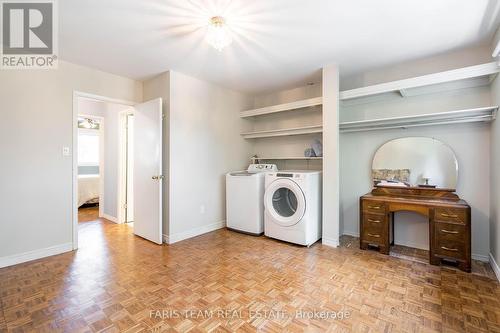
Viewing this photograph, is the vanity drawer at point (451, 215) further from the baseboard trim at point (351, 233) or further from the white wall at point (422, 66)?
the white wall at point (422, 66)

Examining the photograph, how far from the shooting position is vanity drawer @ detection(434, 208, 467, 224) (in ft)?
7.48

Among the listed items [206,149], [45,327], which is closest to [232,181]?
[206,149]

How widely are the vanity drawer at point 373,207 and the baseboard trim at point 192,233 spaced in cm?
221

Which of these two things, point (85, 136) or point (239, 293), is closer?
point (239, 293)

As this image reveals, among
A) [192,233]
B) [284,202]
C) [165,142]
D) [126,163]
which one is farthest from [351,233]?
[126,163]

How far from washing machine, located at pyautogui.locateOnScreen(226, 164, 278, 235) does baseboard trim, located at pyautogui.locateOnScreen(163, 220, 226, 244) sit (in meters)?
0.17

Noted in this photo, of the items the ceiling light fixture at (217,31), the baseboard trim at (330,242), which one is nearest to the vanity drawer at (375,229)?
the baseboard trim at (330,242)

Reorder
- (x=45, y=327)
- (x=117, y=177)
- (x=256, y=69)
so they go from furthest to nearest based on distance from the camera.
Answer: (x=117, y=177), (x=256, y=69), (x=45, y=327)

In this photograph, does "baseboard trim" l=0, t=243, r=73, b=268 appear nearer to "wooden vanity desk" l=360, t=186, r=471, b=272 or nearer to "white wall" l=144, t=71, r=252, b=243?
"white wall" l=144, t=71, r=252, b=243

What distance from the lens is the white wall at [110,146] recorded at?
4.29m

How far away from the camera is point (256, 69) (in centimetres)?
316

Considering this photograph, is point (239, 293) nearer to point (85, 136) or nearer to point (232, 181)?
point (232, 181)

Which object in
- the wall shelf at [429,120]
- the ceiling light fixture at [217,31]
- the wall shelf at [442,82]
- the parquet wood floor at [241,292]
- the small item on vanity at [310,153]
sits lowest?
the parquet wood floor at [241,292]

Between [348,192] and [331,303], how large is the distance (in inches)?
76.0
